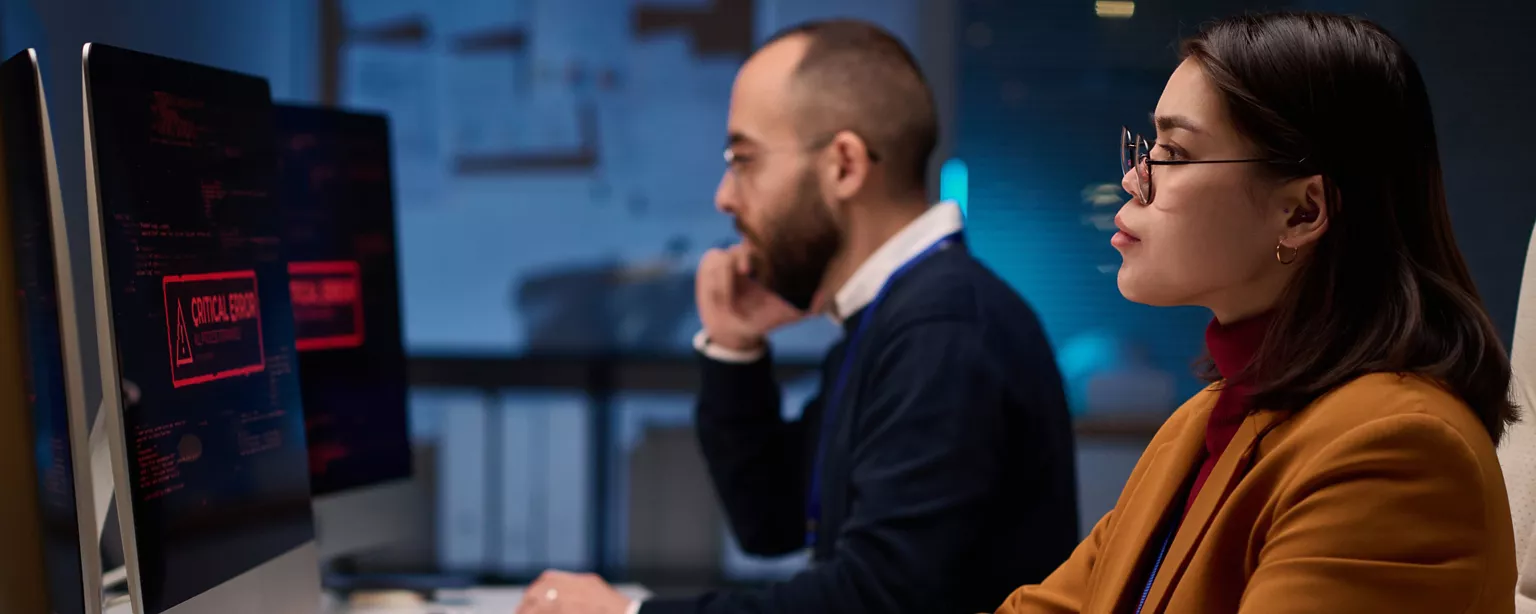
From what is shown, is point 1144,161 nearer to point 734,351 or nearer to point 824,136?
point 824,136

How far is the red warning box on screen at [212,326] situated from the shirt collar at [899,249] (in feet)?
2.80

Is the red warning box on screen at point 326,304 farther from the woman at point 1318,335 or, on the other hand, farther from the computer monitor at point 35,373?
the woman at point 1318,335

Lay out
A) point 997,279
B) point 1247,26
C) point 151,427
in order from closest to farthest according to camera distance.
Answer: point 1247,26
point 151,427
point 997,279

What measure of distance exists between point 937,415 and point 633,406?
2.49 metres

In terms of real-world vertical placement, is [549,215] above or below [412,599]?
above

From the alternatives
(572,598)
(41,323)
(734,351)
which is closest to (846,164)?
(734,351)

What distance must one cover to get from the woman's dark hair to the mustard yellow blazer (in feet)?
0.10

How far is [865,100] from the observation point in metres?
1.82

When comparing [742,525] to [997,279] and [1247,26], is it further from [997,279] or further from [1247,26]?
[1247,26]

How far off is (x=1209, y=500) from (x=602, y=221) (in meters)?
3.10

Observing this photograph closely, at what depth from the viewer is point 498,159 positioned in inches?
153

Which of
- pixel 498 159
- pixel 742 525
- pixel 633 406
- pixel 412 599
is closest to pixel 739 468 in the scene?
pixel 742 525

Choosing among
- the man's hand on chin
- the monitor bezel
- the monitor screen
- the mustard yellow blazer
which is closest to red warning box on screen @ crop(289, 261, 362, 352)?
the monitor screen

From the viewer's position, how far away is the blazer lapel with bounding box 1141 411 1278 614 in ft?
3.01
